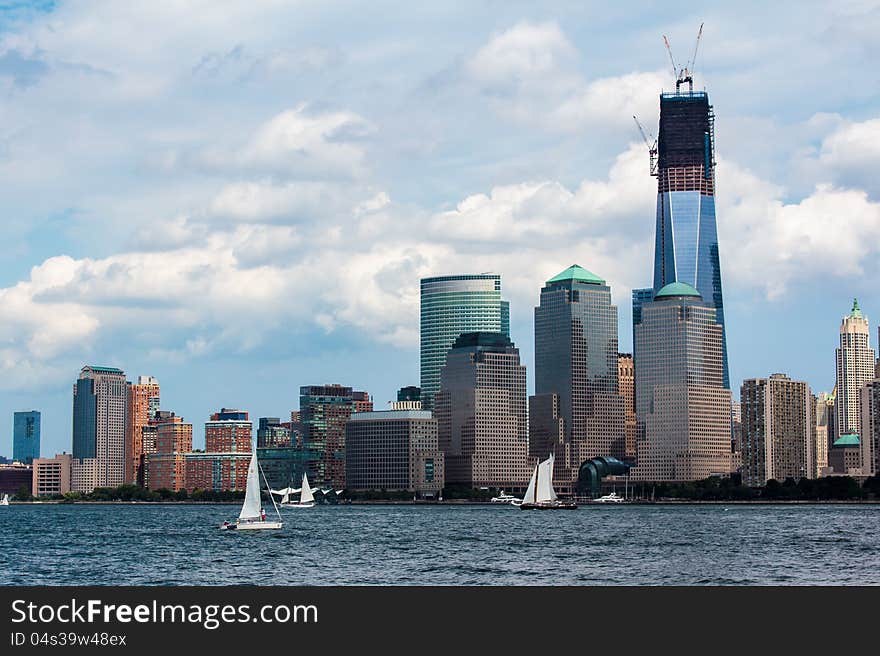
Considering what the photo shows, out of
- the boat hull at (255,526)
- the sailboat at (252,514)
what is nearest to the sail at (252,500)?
the sailboat at (252,514)

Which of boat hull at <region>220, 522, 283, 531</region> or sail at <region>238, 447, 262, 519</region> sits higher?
sail at <region>238, 447, 262, 519</region>

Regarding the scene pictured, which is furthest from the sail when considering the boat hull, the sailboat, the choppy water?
the choppy water

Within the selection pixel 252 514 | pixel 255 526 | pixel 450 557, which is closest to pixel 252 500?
pixel 252 514

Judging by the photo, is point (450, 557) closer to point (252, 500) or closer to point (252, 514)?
point (252, 514)

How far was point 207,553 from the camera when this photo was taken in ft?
421

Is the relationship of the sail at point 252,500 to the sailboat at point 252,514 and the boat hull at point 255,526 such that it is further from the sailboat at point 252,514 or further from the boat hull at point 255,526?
the boat hull at point 255,526

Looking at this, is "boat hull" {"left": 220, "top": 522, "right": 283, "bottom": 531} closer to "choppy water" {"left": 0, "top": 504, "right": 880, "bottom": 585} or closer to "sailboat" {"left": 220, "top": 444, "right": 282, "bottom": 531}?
"sailboat" {"left": 220, "top": 444, "right": 282, "bottom": 531}

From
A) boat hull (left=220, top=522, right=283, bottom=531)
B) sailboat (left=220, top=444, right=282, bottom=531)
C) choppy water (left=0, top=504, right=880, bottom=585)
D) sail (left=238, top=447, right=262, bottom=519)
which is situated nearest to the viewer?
choppy water (left=0, top=504, right=880, bottom=585)

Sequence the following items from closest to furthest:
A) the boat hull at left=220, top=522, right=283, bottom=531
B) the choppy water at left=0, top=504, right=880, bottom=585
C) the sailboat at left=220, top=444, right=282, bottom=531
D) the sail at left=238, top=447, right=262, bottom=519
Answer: the choppy water at left=0, top=504, right=880, bottom=585, the boat hull at left=220, top=522, right=283, bottom=531, the sailboat at left=220, top=444, right=282, bottom=531, the sail at left=238, top=447, right=262, bottom=519
